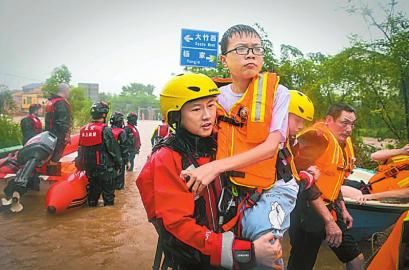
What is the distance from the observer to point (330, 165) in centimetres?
121

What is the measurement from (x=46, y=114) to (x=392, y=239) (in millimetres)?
1348

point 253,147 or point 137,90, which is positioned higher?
point 137,90

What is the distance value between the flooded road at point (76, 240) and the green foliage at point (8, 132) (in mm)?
367

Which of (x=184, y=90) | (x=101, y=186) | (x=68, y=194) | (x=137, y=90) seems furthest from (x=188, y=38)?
(x=101, y=186)

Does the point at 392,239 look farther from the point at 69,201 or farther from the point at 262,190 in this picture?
the point at 69,201

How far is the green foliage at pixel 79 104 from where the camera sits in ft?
4.26

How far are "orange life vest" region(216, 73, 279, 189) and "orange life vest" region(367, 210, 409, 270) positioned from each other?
15.7 inches

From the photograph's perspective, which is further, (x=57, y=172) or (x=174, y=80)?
(x=57, y=172)

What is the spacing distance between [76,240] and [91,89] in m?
0.95

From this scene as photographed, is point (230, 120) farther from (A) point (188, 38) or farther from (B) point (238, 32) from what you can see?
(A) point (188, 38)

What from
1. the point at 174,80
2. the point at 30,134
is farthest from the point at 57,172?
the point at 174,80

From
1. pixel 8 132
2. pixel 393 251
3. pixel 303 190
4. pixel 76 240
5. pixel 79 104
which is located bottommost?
pixel 76 240

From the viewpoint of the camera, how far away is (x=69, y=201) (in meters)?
2.33

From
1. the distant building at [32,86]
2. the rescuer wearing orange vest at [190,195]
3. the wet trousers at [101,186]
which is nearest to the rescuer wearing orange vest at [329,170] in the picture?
the rescuer wearing orange vest at [190,195]
